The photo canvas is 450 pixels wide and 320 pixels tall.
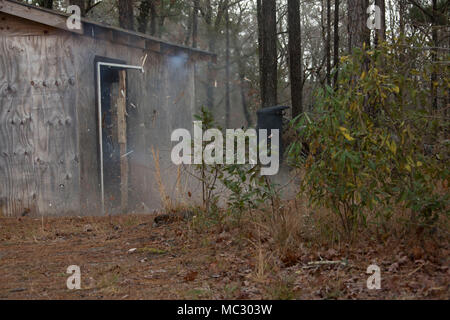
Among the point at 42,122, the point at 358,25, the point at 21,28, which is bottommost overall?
the point at 42,122

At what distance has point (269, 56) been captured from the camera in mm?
13062

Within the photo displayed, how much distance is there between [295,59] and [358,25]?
21.4ft

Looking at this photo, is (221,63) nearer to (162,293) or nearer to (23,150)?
(23,150)

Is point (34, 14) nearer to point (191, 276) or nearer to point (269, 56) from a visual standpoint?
point (191, 276)

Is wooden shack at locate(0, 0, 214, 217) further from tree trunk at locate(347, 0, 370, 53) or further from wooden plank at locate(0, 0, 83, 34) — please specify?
tree trunk at locate(347, 0, 370, 53)

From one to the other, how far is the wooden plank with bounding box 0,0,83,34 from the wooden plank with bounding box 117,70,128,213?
148cm

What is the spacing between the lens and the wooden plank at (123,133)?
921 cm

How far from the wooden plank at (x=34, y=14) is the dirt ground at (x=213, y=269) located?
12.1 ft

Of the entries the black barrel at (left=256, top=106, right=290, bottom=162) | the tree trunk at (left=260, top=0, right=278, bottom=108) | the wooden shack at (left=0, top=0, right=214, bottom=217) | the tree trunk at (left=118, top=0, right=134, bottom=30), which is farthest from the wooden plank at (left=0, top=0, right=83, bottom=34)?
the tree trunk at (left=118, top=0, right=134, bottom=30)

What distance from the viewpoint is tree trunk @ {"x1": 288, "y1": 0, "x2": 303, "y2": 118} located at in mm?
14305

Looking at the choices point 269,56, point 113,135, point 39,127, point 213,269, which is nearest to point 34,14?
point 39,127

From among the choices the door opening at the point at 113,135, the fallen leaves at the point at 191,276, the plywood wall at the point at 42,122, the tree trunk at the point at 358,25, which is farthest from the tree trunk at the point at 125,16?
the fallen leaves at the point at 191,276

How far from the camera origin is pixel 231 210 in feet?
19.2
